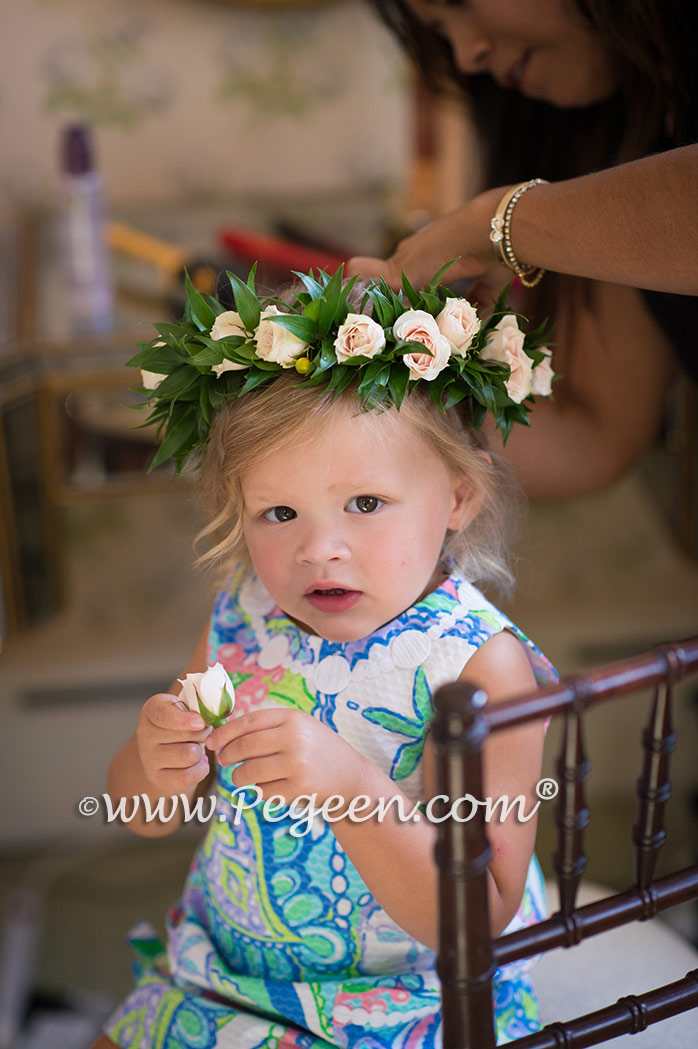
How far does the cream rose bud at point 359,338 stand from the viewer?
78 centimetres

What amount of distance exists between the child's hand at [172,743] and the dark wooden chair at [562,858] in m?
0.23

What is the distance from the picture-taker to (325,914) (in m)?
0.89

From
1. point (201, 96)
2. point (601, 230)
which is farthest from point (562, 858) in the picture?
point (201, 96)

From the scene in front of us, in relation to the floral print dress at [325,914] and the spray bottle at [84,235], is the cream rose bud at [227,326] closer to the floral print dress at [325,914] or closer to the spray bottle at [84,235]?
the floral print dress at [325,914]

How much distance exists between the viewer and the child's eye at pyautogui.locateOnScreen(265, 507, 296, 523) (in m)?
0.85

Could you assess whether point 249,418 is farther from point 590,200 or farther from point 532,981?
point 532,981

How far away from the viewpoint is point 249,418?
2.77 feet

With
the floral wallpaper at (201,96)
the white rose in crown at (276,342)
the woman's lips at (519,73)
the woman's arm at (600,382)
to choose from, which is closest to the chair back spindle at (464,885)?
the white rose in crown at (276,342)

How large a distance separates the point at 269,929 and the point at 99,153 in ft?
5.35

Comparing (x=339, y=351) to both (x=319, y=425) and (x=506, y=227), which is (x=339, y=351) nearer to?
(x=319, y=425)

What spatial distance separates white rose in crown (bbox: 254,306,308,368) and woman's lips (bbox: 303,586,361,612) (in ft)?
0.60

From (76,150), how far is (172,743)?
3.71 ft

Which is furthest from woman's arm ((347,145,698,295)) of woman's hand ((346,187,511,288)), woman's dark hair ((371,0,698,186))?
woman's dark hair ((371,0,698,186))

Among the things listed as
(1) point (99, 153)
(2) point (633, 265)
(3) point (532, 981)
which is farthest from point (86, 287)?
(3) point (532, 981)
